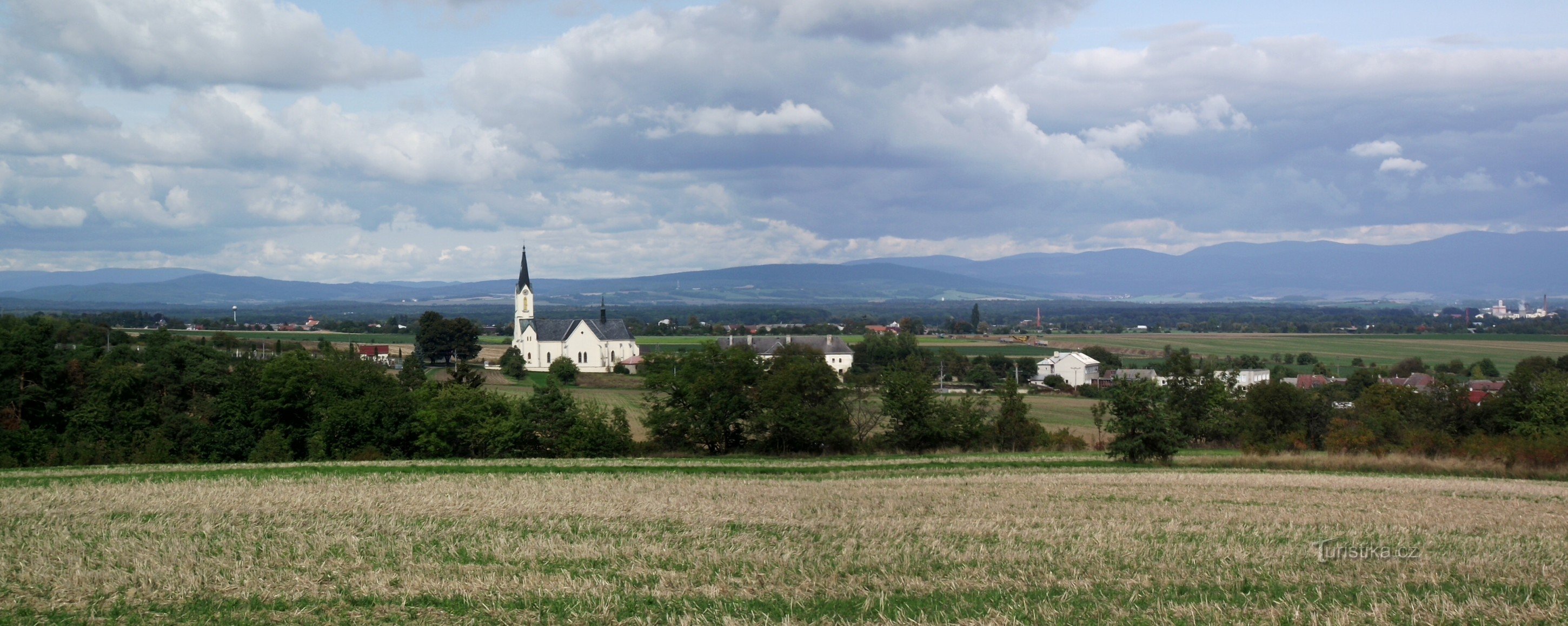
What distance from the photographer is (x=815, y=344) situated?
121375 mm

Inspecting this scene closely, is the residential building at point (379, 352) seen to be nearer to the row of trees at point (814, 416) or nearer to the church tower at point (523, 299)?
the church tower at point (523, 299)

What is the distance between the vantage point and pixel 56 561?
13836mm

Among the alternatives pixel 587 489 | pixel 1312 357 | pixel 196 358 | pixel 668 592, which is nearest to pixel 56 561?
pixel 668 592

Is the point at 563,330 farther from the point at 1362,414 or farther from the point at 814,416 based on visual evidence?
the point at 1362,414

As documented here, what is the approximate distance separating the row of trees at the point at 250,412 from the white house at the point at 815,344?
6710cm

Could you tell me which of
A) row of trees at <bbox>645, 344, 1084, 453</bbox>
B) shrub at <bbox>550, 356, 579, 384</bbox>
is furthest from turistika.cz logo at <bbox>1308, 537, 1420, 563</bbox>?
shrub at <bbox>550, 356, 579, 384</bbox>

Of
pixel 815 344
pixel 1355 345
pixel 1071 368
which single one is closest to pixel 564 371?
pixel 815 344

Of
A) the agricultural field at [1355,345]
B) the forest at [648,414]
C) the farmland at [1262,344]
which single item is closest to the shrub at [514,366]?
the farmland at [1262,344]

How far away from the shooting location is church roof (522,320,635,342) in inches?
4759

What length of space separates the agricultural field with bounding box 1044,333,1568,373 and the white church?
61167mm

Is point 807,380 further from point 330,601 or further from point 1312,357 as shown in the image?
point 1312,357

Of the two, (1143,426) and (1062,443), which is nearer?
(1143,426)

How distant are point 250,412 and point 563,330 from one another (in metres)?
76.1

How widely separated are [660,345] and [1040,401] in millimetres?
75356
